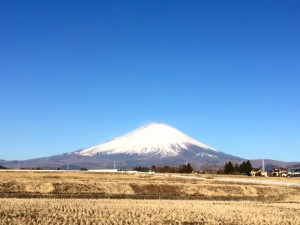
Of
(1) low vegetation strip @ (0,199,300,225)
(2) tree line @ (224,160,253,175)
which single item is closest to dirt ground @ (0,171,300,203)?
(1) low vegetation strip @ (0,199,300,225)

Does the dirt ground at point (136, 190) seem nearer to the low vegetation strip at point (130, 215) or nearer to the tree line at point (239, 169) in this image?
the low vegetation strip at point (130, 215)

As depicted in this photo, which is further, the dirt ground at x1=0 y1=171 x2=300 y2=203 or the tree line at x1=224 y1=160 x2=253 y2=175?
the tree line at x1=224 y1=160 x2=253 y2=175

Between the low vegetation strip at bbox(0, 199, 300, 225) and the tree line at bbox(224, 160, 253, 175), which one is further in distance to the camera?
the tree line at bbox(224, 160, 253, 175)

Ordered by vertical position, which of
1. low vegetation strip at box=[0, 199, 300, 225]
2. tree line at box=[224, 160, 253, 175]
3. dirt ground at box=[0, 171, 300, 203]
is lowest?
low vegetation strip at box=[0, 199, 300, 225]

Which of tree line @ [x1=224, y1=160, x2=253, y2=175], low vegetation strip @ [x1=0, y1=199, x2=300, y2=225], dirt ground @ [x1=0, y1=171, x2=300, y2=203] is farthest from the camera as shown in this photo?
tree line @ [x1=224, y1=160, x2=253, y2=175]

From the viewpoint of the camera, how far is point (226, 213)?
33656 mm

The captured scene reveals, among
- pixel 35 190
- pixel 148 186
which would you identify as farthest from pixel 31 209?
pixel 148 186

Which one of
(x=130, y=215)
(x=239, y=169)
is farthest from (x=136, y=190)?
(x=239, y=169)

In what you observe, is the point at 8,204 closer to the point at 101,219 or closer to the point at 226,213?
the point at 101,219

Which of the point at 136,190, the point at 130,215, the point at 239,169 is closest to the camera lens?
the point at 130,215

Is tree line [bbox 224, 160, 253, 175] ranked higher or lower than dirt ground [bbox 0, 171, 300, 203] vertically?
higher

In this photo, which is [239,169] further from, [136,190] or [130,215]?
[130,215]

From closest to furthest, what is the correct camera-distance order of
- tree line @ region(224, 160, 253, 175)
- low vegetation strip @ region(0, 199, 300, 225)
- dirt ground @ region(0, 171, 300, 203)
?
low vegetation strip @ region(0, 199, 300, 225) < dirt ground @ region(0, 171, 300, 203) < tree line @ region(224, 160, 253, 175)

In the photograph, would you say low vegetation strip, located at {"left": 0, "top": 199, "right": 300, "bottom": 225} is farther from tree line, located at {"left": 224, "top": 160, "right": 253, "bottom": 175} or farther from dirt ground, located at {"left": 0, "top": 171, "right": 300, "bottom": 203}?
tree line, located at {"left": 224, "top": 160, "right": 253, "bottom": 175}
